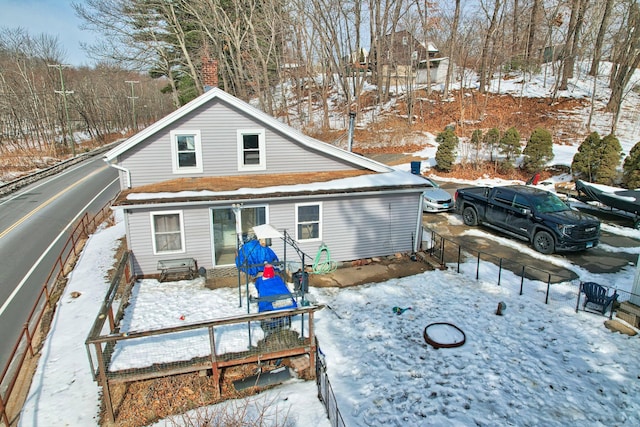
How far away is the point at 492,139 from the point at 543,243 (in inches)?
584

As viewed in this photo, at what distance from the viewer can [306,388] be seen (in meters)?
7.68

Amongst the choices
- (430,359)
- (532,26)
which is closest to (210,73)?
(430,359)

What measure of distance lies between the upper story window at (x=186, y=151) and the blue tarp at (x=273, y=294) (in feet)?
20.0

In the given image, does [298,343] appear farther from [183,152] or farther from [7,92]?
[7,92]

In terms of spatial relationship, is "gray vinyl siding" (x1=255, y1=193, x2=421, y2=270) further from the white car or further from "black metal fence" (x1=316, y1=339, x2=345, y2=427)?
"black metal fence" (x1=316, y1=339, x2=345, y2=427)

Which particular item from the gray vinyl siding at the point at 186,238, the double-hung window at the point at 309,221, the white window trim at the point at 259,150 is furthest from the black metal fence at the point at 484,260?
the gray vinyl siding at the point at 186,238

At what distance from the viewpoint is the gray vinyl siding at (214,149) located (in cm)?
1327

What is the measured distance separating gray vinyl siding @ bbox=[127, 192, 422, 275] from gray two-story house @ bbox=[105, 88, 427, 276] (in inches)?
1.4

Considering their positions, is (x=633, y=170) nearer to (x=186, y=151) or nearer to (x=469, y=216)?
(x=469, y=216)

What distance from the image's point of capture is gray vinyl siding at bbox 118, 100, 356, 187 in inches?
522

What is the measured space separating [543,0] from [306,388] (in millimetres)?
50853

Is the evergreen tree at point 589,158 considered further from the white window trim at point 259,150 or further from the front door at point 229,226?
the front door at point 229,226

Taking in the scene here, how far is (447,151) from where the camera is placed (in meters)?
26.9

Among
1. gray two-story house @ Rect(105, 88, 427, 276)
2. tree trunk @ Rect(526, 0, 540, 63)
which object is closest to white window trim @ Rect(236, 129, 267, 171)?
gray two-story house @ Rect(105, 88, 427, 276)
